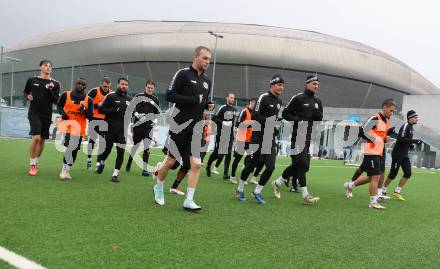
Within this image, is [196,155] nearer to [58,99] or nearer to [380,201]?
[58,99]

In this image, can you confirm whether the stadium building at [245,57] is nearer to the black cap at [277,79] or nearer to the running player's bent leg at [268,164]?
the black cap at [277,79]

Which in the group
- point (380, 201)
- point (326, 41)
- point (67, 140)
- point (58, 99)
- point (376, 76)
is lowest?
point (380, 201)

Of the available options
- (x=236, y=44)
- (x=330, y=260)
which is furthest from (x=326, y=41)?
(x=330, y=260)

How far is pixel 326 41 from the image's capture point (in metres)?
71.6

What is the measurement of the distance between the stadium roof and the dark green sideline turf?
59.6 meters

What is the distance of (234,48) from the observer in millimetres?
65812

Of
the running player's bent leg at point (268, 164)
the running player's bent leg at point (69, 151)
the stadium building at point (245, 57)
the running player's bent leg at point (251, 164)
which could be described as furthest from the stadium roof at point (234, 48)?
the running player's bent leg at point (268, 164)

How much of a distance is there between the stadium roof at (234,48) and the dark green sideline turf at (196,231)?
196 ft

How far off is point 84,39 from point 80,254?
2960 inches

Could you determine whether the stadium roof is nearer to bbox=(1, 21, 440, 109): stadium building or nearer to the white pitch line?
bbox=(1, 21, 440, 109): stadium building

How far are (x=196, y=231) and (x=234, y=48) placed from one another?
62.8 metres

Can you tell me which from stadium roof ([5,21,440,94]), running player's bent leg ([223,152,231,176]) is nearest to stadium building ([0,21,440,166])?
stadium roof ([5,21,440,94])

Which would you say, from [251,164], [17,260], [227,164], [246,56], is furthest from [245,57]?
[17,260]

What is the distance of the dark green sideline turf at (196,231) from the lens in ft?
12.0
